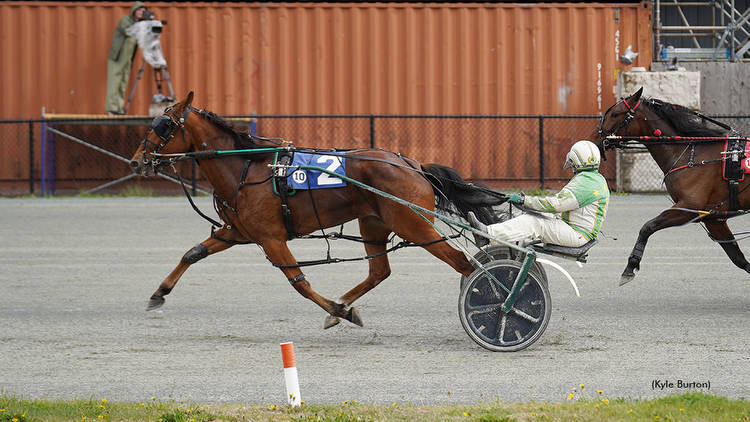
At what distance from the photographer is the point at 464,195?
8.03 m

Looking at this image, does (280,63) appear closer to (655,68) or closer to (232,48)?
(232,48)

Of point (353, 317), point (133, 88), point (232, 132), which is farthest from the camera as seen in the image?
point (133, 88)

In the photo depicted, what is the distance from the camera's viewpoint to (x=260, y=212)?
309 inches

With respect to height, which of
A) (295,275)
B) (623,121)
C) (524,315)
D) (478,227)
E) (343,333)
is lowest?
(343,333)

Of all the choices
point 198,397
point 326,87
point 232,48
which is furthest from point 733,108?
point 198,397

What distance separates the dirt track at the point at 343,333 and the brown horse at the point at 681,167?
68 cm

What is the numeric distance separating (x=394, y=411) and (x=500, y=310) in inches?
78.1

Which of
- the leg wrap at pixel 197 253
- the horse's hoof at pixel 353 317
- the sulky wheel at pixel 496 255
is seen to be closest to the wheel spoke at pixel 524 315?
the sulky wheel at pixel 496 255

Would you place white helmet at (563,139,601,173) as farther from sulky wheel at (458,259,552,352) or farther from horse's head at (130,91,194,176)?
horse's head at (130,91,194,176)

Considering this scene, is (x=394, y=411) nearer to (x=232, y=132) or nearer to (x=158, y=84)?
(x=232, y=132)

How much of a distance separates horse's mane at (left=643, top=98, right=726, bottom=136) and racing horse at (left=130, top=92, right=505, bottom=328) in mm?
2411

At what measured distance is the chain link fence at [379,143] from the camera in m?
20.5

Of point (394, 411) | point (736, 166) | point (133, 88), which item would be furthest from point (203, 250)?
point (133, 88)

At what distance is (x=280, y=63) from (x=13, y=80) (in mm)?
5336
